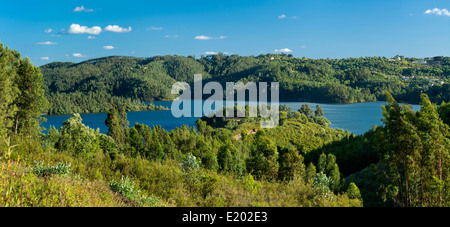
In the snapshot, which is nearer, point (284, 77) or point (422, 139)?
point (422, 139)


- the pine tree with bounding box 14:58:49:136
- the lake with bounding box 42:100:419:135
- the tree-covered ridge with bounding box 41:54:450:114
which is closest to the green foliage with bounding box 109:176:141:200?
the pine tree with bounding box 14:58:49:136

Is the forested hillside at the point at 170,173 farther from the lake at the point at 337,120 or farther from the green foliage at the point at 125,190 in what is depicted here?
the lake at the point at 337,120

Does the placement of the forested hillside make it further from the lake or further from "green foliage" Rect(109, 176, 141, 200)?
the lake

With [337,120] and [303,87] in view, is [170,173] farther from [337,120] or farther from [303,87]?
[303,87]

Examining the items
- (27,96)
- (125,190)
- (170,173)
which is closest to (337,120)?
(27,96)

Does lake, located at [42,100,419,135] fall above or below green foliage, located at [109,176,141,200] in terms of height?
below

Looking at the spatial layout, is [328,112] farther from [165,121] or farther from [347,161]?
[347,161]

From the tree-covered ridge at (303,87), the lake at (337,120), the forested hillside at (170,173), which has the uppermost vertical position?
the tree-covered ridge at (303,87)

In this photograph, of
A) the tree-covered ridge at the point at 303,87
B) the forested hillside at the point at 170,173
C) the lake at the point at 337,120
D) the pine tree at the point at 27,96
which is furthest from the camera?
the tree-covered ridge at the point at 303,87

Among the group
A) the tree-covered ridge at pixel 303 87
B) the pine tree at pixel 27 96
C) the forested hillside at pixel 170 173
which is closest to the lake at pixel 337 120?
the tree-covered ridge at pixel 303 87

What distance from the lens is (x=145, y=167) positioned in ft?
27.7
